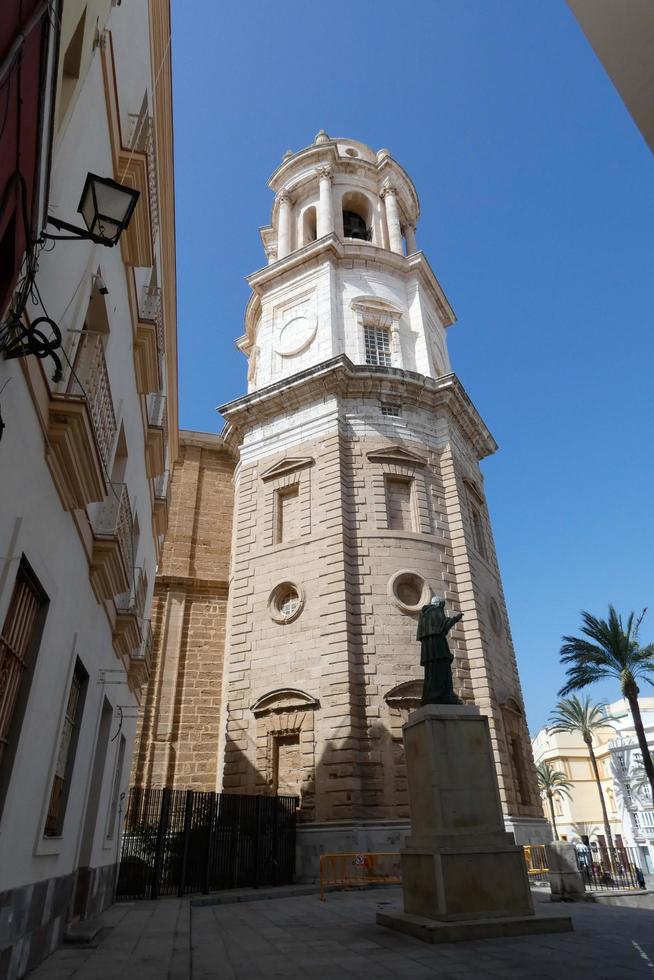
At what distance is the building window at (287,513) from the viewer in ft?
70.4

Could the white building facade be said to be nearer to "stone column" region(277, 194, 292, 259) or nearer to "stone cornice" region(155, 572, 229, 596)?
"stone cornice" region(155, 572, 229, 596)

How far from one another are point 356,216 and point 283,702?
24.9 meters

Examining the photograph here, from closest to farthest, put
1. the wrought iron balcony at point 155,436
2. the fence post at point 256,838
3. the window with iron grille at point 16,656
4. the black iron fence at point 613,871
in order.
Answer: the window with iron grille at point 16,656
the wrought iron balcony at point 155,436
the fence post at point 256,838
the black iron fence at point 613,871

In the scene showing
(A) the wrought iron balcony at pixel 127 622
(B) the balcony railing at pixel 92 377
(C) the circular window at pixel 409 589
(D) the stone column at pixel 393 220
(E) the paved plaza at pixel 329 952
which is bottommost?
(E) the paved plaza at pixel 329 952

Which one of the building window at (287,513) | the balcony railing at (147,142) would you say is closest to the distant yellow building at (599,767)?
the building window at (287,513)

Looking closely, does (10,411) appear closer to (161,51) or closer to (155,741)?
(161,51)

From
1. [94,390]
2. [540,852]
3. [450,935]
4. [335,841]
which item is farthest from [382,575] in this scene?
[94,390]

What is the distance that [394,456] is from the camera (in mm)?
21719

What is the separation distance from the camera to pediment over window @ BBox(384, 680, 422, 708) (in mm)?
17703

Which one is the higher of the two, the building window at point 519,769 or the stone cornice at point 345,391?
the stone cornice at point 345,391

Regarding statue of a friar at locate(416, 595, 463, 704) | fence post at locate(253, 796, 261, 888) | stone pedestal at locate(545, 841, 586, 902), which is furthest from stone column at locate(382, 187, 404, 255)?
stone pedestal at locate(545, 841, 586, 902)

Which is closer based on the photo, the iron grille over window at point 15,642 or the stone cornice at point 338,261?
the iron grille over window at point 15,642

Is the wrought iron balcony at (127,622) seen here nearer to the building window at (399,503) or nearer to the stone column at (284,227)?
the building window at (399,503)

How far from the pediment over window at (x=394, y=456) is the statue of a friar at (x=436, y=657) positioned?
36.4ft
